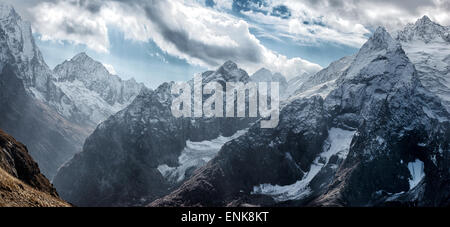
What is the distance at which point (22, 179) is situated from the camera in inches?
5438

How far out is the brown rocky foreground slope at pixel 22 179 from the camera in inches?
3573

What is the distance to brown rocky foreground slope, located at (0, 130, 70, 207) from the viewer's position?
90.8 meters
